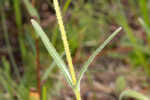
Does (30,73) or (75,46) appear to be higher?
(75,46)

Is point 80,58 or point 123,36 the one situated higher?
point 123,36

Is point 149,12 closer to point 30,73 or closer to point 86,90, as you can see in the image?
point 86,90

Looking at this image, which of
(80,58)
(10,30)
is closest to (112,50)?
(80,58)

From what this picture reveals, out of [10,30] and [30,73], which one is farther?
[10,30]

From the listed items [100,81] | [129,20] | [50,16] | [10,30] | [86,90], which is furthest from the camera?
[129,20]

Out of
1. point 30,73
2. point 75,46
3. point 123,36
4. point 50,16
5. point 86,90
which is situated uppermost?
point 50,16

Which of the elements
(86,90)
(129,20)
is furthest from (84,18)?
(129,20)

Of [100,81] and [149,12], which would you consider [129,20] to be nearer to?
[149,12]

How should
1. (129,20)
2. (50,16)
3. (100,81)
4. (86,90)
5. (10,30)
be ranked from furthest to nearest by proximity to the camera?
1. (129,20)
2. (50,16)
3. (10,30)
4. (100,81)
5. (86,90)

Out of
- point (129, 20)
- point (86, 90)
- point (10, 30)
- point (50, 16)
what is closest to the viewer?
point (86, 90)
